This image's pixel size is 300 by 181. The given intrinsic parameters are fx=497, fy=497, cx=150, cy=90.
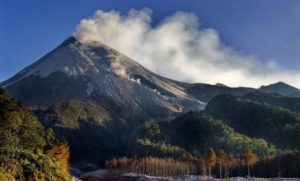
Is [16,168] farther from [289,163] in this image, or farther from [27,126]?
[289,163]

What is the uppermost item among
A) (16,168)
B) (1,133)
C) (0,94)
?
(0,94)

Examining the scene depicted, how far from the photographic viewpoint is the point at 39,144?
274ft

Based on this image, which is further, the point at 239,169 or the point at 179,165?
the point at 179,165

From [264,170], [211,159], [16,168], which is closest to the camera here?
[16,168]

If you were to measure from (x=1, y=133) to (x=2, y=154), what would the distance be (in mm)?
4865

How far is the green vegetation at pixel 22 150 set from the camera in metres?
66.2

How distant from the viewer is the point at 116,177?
6260 inches

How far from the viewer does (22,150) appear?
74312 mm

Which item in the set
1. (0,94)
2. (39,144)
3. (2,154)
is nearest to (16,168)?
(2,154)

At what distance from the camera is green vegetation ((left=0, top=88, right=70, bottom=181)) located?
66.2 m

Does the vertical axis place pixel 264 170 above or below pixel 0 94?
below

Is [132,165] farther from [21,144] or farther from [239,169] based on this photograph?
[21,144]

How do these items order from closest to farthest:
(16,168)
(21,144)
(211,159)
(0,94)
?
1. (16,168)
2. (21,144)
3. (0,94)
4. (211,159)

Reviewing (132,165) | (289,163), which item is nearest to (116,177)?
(132,165)
